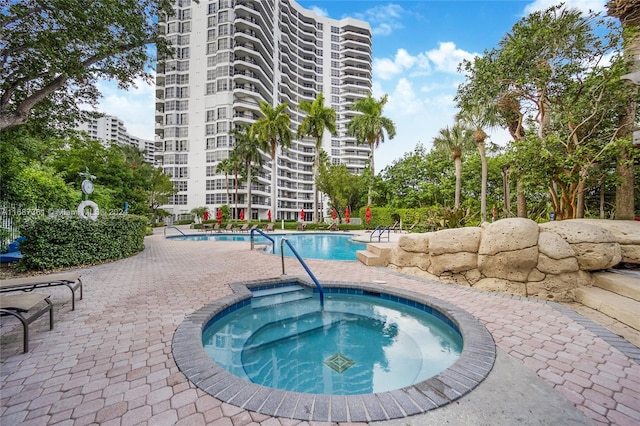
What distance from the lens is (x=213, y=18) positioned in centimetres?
4138

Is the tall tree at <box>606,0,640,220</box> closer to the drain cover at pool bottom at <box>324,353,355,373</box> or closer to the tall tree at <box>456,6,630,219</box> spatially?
the tall tree at <box>456,6,630,219</box>

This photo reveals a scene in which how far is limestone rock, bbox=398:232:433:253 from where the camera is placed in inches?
248

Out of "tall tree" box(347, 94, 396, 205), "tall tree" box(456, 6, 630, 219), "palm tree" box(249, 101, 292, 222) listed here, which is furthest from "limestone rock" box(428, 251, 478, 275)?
"palm tree" box(249, 101, 292, 222)

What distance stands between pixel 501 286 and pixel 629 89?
6.76m

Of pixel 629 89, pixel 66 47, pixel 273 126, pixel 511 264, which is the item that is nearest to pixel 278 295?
pixel 511 264

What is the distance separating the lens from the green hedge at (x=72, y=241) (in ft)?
21.5

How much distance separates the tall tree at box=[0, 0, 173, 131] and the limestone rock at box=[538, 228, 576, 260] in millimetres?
10639

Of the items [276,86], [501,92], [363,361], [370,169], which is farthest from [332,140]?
[363,361]

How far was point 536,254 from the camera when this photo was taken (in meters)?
4.71

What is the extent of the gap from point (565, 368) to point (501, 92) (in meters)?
9.66

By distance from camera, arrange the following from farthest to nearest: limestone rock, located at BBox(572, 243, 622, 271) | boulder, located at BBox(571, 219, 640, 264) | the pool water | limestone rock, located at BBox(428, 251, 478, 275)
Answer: limestone rock, located at BBox(428, 251, 478, 275) < boulder, located at BBox(571, 219, 640, 264) < limestone rock, located at BBox(572, 243, 622, 271) < the pool water

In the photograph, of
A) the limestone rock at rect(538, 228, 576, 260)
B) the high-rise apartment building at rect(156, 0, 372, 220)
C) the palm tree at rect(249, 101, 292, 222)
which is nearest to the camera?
the limestone rock at rect(538, 228, 576, 260)

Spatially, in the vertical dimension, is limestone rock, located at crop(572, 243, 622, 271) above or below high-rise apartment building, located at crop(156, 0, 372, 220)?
below

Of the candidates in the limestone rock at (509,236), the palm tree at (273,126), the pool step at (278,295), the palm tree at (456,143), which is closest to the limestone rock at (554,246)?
the limestone rock at (509,236)
